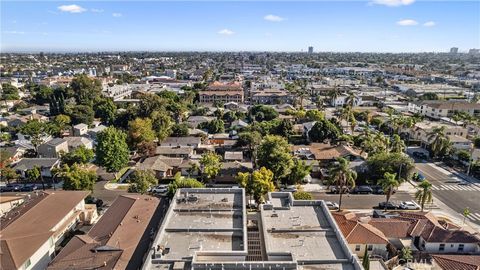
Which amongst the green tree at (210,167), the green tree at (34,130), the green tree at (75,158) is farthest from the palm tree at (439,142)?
the green tree at (34,130)

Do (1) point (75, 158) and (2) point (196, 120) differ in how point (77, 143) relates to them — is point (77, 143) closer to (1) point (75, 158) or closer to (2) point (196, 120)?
(1) point (75, 158)

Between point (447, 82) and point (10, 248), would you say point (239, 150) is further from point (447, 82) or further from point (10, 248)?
point (447, 82)

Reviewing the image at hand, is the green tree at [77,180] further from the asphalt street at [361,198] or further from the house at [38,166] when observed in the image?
the asphalt street at [361,198]

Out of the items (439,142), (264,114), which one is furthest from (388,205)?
(264,114)

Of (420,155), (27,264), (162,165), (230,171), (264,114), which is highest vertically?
(264,114)

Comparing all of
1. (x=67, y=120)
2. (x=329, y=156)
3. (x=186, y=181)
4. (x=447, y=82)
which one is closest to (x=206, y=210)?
(x=186, y=181)

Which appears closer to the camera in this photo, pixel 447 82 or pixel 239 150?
pixel 239 150

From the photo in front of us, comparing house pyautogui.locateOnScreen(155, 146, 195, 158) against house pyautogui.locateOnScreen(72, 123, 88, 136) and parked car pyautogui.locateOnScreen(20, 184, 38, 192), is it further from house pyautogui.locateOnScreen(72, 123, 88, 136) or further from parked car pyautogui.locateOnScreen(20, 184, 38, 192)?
house pyautogui.locateOnScreen(72, 123, 88, 136)

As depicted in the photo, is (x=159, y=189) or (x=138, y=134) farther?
(x=138, y=134)
